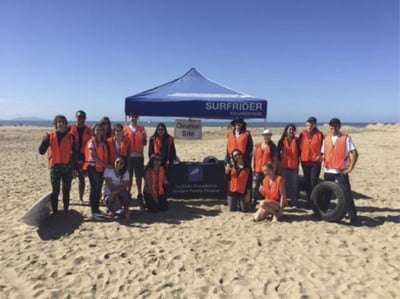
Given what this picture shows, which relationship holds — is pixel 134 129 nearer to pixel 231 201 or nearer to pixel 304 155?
pixel 231 201

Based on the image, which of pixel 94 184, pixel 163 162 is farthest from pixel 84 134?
pixel 163 162

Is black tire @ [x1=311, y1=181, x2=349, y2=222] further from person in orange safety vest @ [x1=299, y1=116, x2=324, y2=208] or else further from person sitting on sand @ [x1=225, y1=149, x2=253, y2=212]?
person sitting on sand @ [x1=225, y1=149, x2=253, y2=212]

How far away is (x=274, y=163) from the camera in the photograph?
22.4 feet

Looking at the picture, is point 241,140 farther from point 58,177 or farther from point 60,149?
point 58,177

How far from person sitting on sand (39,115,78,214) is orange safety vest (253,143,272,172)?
3.38 meters

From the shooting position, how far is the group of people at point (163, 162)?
20.5ft

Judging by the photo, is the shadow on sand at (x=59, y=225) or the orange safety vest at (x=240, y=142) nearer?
the shadow on sand at (x=59, y=225)

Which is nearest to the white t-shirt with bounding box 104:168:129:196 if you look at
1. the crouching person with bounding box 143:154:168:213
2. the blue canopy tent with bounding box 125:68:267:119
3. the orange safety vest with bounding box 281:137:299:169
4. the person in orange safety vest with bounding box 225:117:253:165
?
the crouching person with bounding box 143:154:168:213

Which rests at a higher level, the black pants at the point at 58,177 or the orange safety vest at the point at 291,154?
the orange safety vest at the point at 291,154

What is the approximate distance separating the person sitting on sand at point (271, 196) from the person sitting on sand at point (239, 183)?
386 millimetres

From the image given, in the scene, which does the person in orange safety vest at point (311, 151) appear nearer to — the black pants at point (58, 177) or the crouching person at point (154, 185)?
the crouching person at point (154, 185)

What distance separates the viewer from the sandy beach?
3.95 m

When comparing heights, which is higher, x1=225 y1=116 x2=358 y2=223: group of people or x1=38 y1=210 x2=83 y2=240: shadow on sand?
x1=225 y1=116 x2=358 y2=223: group of people

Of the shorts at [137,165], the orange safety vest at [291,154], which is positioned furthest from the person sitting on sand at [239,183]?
the shorts at [137,165]
